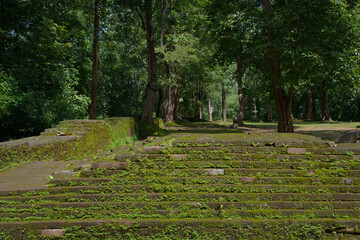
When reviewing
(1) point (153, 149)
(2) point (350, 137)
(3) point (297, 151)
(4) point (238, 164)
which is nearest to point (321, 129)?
(2) point (350, 137)

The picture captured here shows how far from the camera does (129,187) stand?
3670mm

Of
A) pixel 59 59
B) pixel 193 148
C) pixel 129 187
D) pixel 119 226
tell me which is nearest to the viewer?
pixel 119 226

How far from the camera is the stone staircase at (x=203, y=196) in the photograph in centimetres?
316

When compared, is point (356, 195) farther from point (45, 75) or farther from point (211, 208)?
point (45, 75)

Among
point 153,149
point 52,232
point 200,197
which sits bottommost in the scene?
point 52,232

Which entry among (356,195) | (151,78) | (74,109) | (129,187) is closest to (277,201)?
(356,195)

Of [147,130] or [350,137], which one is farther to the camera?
[147,130]

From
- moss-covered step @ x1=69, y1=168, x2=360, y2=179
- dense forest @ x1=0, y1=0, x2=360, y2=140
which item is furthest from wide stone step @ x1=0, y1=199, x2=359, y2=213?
dense forest @ x1=0, y1=0, x2=360, y2=140

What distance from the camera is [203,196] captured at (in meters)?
3.51

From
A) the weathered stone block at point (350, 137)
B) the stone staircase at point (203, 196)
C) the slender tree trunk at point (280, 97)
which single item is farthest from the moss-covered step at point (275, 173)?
the slender tree trunk at point (280, 97)

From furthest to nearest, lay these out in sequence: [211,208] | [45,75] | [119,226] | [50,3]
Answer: [45,75], [50,3], [211,208], [119,226]

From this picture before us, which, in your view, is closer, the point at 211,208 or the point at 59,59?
the point at 211,208

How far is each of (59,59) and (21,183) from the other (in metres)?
11.1

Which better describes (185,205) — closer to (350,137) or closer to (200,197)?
(200,197)
